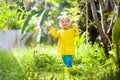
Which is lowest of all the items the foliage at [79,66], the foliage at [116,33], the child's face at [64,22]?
the foliage at [79,66]

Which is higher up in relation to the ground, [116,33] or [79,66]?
[116,33]

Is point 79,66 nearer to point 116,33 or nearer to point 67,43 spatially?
point 67,43

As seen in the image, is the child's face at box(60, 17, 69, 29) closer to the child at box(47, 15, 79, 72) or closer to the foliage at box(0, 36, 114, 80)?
the child at box(47, 15, 79, 72)

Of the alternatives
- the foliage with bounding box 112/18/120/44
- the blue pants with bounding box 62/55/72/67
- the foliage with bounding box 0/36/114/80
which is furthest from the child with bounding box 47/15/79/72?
the foliage with bounding box 112/18/120/44

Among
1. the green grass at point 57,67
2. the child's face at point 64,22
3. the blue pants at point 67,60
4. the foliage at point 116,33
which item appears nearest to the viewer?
the green grass at point 57,67

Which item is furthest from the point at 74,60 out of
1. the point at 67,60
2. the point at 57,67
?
the point at 67,60

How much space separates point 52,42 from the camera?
40.7 feet

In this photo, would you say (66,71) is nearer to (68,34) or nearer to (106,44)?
(68,34)

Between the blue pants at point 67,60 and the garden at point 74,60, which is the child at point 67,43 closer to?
the blue pants at point 67,60

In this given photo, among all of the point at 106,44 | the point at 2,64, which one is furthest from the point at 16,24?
the point at 2,64

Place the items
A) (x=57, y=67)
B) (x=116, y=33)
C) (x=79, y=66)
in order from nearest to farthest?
(x=57, y=67)
(x=79, y=66)
(x=116, y=33)

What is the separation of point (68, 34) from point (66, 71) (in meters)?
0.69

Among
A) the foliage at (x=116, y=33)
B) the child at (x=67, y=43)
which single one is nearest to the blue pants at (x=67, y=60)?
the child at (x=67, y=43)

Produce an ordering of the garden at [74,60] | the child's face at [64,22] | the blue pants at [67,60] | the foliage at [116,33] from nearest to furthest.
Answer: the garden at [74,60], the child's face at [64,22], the blue pants at [67,60], the foliage at [116,33]
